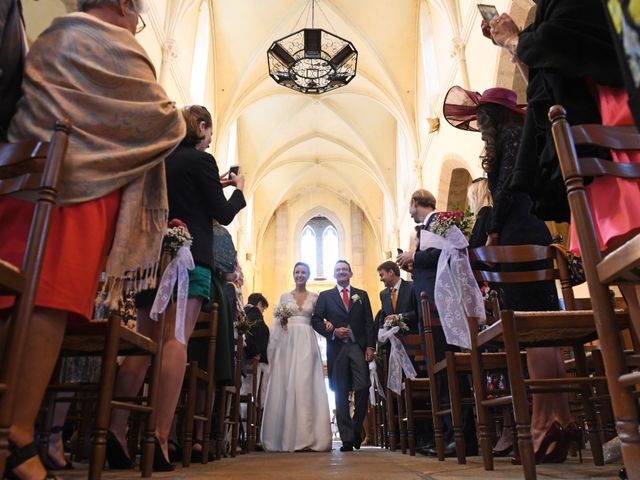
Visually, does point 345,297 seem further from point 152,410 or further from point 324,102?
point 324,102

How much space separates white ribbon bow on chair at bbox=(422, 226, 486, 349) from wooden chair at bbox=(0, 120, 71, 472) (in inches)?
72.6

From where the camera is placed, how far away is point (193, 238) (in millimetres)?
2857

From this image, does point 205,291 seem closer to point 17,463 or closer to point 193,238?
point 193,238

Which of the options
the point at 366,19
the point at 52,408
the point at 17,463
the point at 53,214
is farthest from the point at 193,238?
the point at 366,19

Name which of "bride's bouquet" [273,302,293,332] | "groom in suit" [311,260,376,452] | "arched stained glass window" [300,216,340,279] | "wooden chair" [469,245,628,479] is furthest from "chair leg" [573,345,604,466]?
"arched stained glass window" [300,216,340,279]

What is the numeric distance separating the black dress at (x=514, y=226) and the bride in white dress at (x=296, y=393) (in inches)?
115

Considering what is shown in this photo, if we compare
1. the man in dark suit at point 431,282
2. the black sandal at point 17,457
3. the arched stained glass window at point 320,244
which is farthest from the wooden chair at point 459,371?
the arched stained glass window at point 320,244

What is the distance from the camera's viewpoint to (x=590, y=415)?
2.52m

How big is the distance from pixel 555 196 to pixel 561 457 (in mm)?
1373

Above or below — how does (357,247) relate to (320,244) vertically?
below

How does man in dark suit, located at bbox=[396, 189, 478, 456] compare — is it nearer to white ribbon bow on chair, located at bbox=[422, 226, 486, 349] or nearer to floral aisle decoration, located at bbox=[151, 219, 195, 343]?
white ribbon bow on chair, located at bbox=[422, 226, 486, 349]

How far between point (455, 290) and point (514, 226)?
1.60 feet

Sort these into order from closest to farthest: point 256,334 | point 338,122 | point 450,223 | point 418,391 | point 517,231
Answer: point 517,231, point 450,223, point 418,391, point 256,334, point 338,122

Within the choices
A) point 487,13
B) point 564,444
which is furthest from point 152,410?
point 487,13
